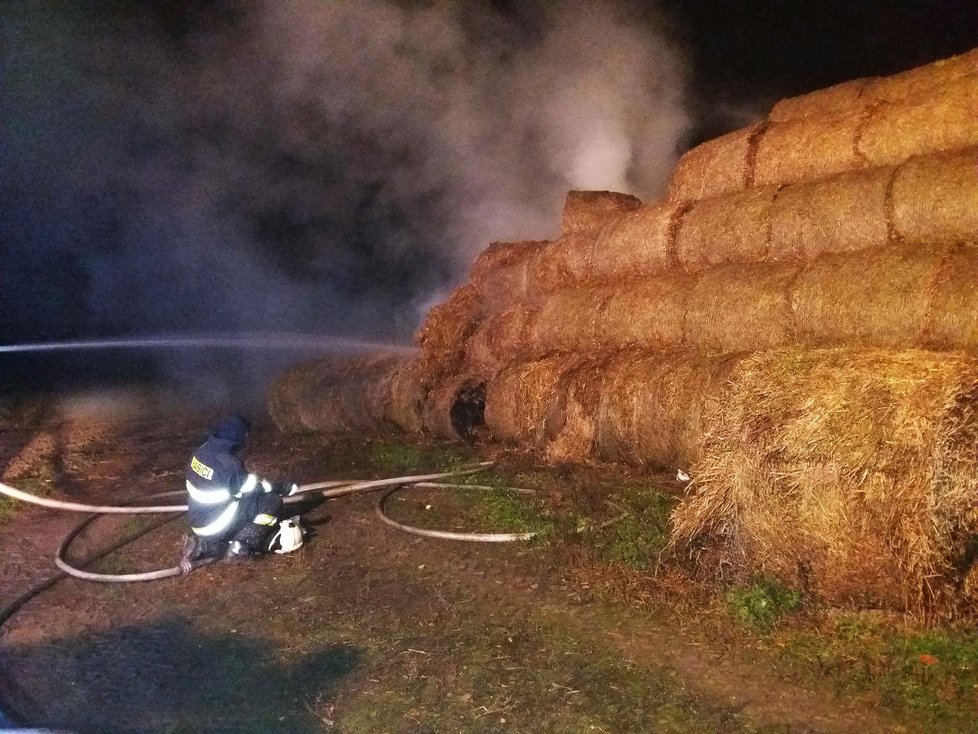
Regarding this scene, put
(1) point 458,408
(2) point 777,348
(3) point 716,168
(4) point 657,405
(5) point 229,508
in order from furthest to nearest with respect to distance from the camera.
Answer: (1) point 458,408 → (3) point 716,168 → (4) point 657,405 → (5) point 229,508 → (2) point 777,348

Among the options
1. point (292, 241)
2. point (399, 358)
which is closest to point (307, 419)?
point (399, 358)

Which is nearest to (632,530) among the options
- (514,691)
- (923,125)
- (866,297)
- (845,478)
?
(845,478)

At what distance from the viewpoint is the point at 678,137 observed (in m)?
20.1

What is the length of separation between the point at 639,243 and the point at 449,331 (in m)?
3.47

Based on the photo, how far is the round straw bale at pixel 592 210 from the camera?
1075 cm

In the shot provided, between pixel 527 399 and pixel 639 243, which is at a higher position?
pixel 639 243

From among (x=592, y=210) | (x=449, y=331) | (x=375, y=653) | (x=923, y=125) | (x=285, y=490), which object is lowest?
(x=375, y=653)

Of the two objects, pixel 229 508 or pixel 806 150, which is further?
pixel 806 150

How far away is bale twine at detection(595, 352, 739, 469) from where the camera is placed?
25.4 ft

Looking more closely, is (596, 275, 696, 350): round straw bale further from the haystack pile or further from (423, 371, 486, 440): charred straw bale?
(423, 371, 486, 440): charred straw bale

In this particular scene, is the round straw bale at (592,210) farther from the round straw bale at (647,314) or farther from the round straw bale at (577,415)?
the round straw bale at (577,415)

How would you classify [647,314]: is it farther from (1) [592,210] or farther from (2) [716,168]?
(1) [592,210]

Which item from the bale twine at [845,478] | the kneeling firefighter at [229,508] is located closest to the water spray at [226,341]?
the kneeling firefighter at [229,508]

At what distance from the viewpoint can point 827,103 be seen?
28.4 ft
